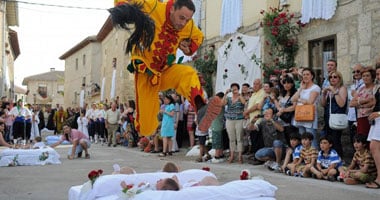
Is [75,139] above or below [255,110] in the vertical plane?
below

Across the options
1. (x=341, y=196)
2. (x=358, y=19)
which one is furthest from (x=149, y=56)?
(x=358, y=19)

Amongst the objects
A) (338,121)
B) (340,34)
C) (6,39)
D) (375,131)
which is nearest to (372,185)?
(375,131)

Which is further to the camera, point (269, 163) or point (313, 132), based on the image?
point (269, 163)

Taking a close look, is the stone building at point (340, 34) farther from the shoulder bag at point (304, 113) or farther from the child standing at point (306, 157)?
the child standing at point (306, 157)

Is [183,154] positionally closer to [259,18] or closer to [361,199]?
[259,18]

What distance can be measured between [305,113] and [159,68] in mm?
3217

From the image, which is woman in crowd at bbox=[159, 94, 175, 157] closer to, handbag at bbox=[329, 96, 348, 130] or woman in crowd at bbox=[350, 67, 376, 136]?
handbag at bbox=[329, 96, 348, 130]

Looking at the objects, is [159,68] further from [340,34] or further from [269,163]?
[340,34]

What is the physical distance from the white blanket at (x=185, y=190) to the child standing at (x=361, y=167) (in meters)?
2.33

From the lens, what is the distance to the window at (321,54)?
30.6ft

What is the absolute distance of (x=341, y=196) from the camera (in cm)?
542

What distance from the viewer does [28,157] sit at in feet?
32.2

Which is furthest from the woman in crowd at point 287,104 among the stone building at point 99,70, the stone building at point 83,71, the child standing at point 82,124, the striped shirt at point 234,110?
the stone building at point 83,71

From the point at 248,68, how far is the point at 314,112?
4.40m
